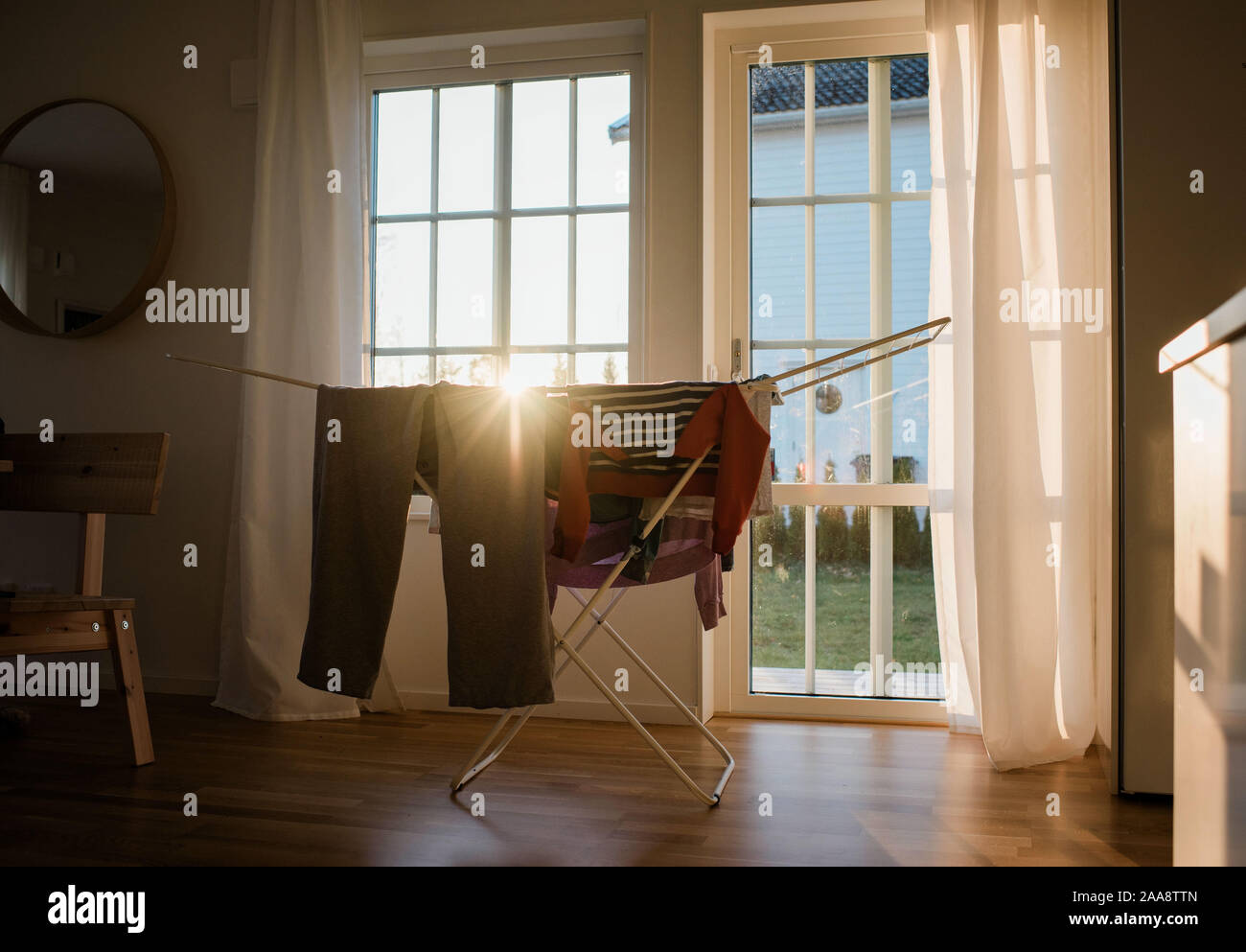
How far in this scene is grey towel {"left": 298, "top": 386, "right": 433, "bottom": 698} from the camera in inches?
76.0

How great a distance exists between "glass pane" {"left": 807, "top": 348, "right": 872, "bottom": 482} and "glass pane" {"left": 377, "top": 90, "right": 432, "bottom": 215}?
4.79 ft

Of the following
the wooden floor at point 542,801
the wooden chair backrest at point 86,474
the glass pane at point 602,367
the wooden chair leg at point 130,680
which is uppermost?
the glass pane at point 602,367

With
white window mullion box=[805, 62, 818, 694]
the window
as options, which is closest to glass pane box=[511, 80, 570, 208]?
the window

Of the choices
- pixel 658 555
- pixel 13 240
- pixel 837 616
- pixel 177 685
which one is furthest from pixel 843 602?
pixel 13 240

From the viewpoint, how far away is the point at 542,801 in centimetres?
215

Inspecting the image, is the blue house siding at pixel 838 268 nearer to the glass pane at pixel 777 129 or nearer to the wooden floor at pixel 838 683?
the glass pane at pixel 777 129

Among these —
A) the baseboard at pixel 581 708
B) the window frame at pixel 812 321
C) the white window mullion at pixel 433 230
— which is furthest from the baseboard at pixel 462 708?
the white window mullion at pixel 433 230

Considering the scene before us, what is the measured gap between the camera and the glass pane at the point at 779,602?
3039 mm

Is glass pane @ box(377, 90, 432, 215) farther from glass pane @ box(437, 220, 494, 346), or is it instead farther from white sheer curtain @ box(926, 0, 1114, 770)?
white sheer curtain @ box(926, 0, 1114, 770)

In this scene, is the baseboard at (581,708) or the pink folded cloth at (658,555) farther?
the baseboard at (581,708)

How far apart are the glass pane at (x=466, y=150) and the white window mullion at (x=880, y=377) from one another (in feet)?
4.10

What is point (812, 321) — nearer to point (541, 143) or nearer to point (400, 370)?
point (541, 143)
